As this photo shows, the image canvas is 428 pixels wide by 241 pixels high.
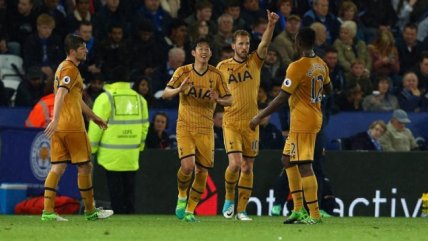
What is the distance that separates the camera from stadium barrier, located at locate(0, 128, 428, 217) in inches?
920

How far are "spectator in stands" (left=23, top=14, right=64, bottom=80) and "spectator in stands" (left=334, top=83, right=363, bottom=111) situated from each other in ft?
16.4

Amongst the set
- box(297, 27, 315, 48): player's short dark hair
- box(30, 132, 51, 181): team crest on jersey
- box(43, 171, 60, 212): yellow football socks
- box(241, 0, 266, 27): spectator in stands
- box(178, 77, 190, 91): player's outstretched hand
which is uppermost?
box(241, 0, 266, 27): spectator in stands

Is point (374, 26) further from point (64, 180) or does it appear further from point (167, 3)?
point (64, 180)

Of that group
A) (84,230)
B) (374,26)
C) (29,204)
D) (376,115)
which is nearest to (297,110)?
(84,230)

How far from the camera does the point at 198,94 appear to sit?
18.9 m

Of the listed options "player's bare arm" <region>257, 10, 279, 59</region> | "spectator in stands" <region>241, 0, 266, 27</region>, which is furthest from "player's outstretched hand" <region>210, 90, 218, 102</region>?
"spectator in stands" <region>241, 0, 266, 27</region>

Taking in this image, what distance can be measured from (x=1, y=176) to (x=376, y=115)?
659 centimetres

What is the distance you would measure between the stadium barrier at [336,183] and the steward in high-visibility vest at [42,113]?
0.89 m

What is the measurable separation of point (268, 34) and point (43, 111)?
474cm

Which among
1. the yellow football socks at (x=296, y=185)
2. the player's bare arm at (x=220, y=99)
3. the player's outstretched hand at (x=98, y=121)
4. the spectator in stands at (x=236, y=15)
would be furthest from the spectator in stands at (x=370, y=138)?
the player's outstretched hand at (x=98, y=121)

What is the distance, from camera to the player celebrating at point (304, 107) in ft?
57.5

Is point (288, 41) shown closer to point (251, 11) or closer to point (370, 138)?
point (251, 11)

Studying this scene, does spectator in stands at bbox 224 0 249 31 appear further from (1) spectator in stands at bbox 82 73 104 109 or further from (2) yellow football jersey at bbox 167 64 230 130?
(2) yellow football jersey at bbox 167 64 230 130

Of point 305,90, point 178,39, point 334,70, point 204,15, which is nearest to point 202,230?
point 305,90
